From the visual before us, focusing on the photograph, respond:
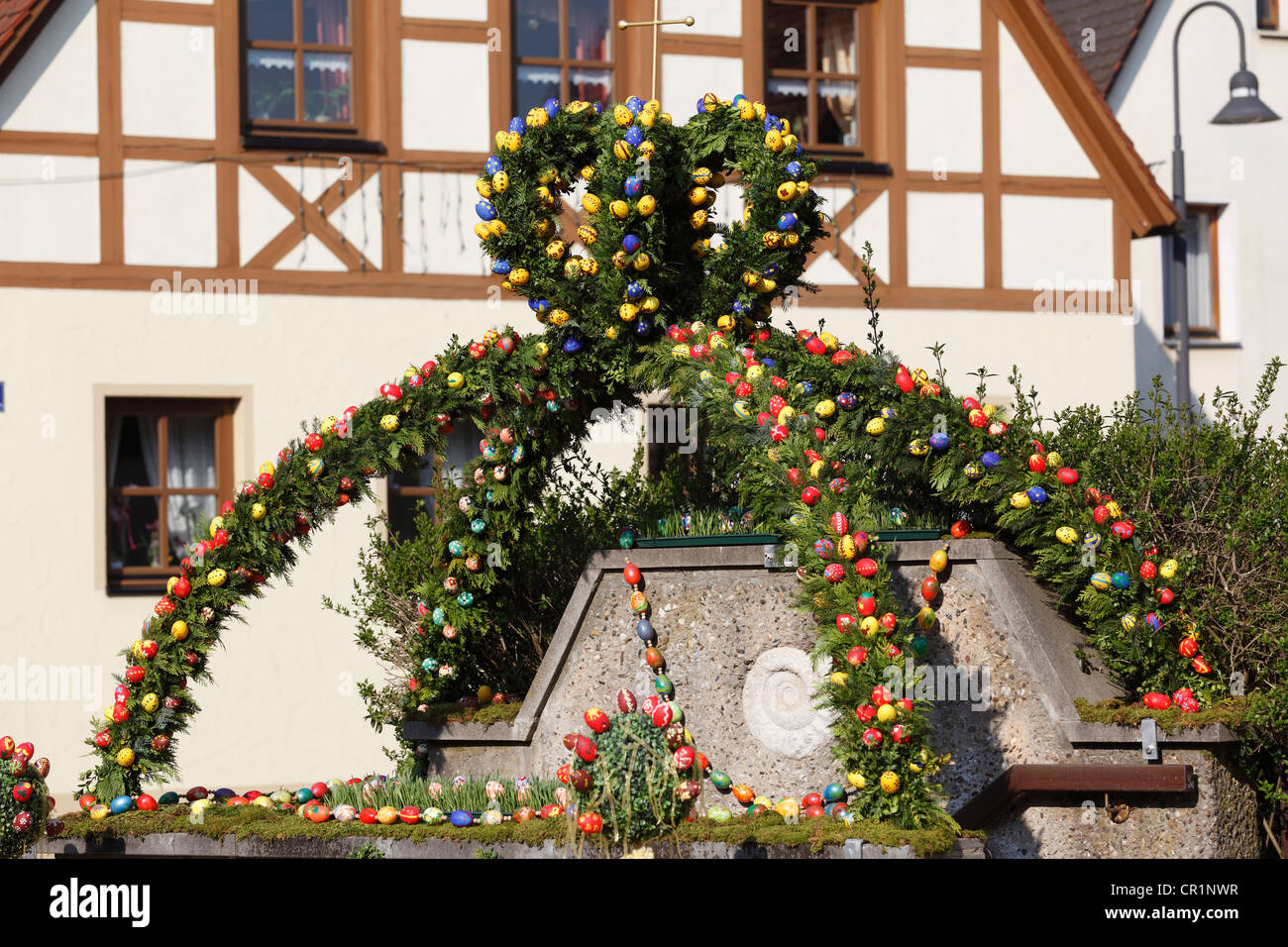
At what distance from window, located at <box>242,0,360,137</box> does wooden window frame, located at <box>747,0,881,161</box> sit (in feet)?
9.36

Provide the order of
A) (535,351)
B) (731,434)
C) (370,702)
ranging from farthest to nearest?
(370,702) < (535,351) < (731,434)

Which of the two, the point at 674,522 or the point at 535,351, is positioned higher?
the point at 535,351

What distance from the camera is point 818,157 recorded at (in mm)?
11398

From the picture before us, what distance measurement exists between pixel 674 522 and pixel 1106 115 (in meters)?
6.56

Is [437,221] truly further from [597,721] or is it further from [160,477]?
[597,721]

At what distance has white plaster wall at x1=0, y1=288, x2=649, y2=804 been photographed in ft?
33.0

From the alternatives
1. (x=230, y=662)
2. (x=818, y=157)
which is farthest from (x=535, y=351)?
(x=818, y=157)

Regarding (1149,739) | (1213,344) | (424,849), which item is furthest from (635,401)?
(1213,344)

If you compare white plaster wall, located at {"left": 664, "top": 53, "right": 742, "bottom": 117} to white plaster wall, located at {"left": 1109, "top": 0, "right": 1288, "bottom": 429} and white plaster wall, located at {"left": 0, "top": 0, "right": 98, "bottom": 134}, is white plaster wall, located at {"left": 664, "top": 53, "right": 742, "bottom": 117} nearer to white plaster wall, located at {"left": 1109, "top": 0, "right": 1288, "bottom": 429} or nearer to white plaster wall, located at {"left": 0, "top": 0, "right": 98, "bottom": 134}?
white plaster wall, located at {"left": 0, "top": 0, "right": 98, "bottom": 134}

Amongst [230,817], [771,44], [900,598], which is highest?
[771,44]

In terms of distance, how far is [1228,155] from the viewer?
49.6 feet

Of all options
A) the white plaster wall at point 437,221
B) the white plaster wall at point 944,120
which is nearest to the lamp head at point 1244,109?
the white plaster wall at point 944,120

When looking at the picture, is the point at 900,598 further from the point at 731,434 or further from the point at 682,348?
the point at 682,348

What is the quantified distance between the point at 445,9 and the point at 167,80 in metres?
1.77
